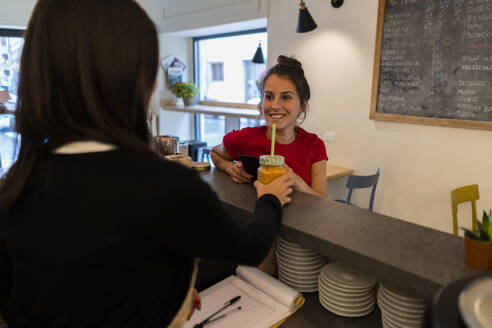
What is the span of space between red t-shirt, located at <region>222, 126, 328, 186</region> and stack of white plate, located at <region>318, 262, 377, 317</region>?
778 mm

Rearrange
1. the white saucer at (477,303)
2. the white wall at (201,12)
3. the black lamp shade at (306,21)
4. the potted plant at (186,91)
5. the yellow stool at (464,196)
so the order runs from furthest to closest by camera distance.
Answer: the potted plant at (186,91) < the white wall at (201,12) < the black lamp shade at (306,21) < the yellow stool at (464,196) < the white saucer at (477,303)

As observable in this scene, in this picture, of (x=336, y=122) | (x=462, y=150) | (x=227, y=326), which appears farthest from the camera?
(x=336, y=122)

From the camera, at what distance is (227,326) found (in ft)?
2.93

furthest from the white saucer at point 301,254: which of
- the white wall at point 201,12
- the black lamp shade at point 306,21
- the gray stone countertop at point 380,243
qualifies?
the white wall at point 201,12

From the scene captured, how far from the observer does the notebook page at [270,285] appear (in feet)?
3.11

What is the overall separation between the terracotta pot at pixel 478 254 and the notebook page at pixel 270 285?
43cm

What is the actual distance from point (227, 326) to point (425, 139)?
2.40 meters

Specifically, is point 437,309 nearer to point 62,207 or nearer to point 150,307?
point 150,307

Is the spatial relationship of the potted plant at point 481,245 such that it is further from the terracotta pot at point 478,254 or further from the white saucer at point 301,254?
the white saucer at point 301,254

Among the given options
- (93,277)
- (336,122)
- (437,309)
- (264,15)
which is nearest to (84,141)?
(93,277)

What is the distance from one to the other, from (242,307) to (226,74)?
4481 mm

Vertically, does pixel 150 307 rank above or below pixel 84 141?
below

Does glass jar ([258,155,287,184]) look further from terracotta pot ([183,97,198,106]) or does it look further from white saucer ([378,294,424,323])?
terracotta pot ([183,97,198,106])

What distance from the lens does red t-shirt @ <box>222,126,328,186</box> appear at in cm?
168
